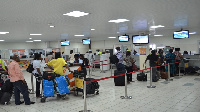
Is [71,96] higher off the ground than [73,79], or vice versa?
[73,79]

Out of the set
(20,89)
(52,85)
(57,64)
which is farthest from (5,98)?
(57,64)

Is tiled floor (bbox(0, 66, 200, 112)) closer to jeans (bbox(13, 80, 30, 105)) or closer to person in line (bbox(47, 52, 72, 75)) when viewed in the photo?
jeans (bbox(13, 80, 30, 105))

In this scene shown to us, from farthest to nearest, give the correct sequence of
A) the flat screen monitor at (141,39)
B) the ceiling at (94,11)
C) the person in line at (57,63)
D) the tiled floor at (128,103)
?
the flat screen monitor at (141,39)
the person in line at (57,63)
the tiled floor at (128,103)
the ceiling at (94,11)

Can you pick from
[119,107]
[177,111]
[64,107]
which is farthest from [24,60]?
[177,111]

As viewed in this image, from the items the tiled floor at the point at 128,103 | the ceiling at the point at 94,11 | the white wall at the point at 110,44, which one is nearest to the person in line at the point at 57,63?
the tiled floor at the point at 128,103

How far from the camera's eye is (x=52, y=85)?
6668mm

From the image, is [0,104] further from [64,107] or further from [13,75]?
[64,107]

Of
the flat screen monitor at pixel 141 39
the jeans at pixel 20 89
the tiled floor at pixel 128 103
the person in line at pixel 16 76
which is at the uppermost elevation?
the flat screen monitor at pixel 141 39

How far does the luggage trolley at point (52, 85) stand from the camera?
6.53m

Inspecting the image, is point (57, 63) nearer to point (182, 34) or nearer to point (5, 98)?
point (5, 98)

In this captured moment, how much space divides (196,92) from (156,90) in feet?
5.10

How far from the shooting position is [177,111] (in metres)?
5.15

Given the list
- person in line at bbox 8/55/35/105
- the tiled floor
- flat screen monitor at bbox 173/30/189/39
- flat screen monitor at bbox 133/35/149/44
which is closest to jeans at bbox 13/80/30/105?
person in line at bbox 8/55/35/105

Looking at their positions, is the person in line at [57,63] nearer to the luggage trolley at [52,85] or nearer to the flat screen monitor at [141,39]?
the luggage trolley at [52,85]
